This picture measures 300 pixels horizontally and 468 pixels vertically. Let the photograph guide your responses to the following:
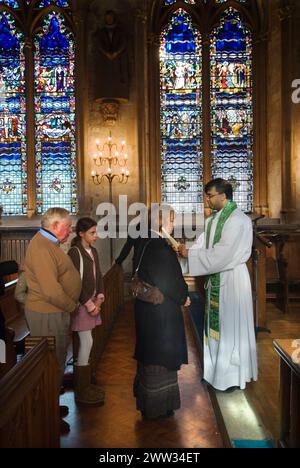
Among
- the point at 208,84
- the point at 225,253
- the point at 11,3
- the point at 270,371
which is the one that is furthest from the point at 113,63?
the point at 270,371

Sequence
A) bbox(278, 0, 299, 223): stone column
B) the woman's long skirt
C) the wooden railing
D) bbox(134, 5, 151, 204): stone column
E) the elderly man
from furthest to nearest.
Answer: bbox(278, 0, 299, 223): stone column, bbox(134, 5, 151, 204): stone column, the woman's long skirt, the elderly man, the wooden railing

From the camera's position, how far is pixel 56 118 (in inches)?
393

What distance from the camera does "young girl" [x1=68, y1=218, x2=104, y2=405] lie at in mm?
3992

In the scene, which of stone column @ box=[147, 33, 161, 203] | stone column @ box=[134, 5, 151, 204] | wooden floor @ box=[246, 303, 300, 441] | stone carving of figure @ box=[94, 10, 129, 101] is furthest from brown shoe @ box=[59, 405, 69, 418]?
stone column @ box=[147, 33, 161, 203]

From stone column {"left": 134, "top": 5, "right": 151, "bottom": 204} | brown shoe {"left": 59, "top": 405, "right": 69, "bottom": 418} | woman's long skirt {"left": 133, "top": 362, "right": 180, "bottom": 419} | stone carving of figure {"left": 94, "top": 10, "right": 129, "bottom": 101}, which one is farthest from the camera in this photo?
stone column {"left": 134, "top": 5, "right": 151, "bottom": 204}

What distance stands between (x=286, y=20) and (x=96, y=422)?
8.25 meters

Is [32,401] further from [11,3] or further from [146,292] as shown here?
[11,3]

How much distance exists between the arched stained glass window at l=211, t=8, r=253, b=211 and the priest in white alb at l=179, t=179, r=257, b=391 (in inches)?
246

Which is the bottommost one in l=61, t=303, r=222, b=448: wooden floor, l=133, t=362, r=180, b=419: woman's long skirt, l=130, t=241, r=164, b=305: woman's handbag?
l=61, t=303, r=222, b=448: wooden floor

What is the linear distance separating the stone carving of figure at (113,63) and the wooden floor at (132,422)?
218 inches

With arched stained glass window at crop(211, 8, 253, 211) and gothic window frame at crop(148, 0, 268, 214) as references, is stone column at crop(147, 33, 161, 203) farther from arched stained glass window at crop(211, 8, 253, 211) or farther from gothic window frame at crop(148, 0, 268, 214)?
arched stained glass window at crop(211, 8, 253, 211)

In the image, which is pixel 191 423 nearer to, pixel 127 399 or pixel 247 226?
pixel 127 399

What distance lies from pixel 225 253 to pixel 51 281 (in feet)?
4.56

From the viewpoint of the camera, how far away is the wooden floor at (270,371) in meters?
3.48
